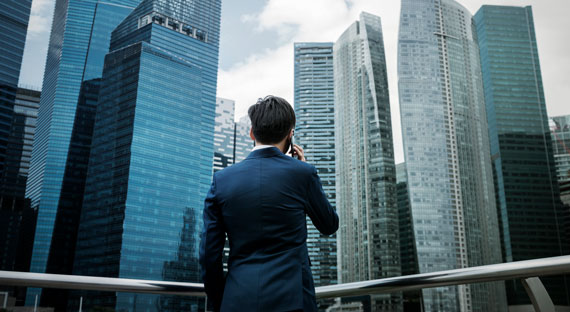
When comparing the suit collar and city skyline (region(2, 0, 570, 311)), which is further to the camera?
city skyline (region(2, 0, 570, 311))

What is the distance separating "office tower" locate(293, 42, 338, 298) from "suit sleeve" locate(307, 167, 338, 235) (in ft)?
302

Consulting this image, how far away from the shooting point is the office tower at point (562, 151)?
88.5 m

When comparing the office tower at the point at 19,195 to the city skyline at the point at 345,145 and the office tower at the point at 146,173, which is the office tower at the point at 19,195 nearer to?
the city skyline at the point at 345,145

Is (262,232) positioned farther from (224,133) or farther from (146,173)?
(224,133)

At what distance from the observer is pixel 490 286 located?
72.5m

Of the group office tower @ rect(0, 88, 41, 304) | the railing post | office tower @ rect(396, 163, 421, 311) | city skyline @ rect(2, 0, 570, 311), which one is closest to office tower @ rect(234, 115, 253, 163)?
city skyline @ rect(2, 0, 570, 311)

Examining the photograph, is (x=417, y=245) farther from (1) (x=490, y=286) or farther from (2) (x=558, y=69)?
(2) (x=558, y=69)

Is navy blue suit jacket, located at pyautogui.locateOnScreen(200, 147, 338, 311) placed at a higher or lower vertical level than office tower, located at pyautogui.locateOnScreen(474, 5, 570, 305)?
lower

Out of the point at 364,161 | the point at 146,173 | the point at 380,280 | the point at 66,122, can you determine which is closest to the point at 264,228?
the point at 380,280

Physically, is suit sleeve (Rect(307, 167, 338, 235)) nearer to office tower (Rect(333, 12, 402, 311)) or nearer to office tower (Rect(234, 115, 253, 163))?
office tower (Rect(333, 12, 402, 311))

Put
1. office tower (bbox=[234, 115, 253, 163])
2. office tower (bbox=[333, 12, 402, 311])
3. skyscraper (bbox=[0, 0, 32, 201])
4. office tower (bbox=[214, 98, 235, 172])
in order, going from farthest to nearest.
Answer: office tower (bbox=[234, 115, 253, 163]), office tower (bbox=[214, 98, 235, 172]), office tower (bbox=[333, 12, 402, 311]), skyscraper (bbox=[0, 0, 32, 201])

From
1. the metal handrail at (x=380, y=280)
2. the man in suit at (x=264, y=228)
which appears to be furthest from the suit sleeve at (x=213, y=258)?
the metal handrail at (x=380, y=280)

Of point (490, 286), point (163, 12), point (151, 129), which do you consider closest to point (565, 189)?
point (490, 286)

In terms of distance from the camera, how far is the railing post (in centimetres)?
120
